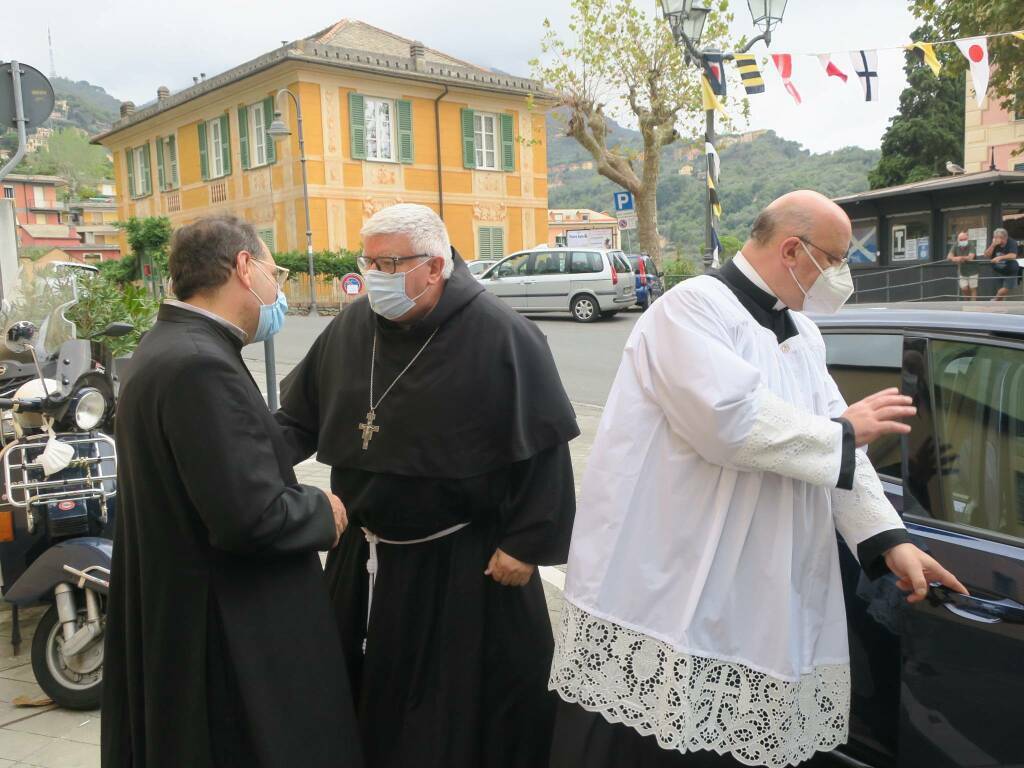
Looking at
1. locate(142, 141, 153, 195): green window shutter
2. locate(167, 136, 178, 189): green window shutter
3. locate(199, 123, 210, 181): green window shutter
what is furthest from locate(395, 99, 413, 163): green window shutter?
locate(142, 141, 153, 195): green window shutter

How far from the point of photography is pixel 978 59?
11.0 metres

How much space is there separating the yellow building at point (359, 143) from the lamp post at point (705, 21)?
19.3 meters

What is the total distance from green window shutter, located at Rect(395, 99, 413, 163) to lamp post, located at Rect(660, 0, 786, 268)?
20.5 m

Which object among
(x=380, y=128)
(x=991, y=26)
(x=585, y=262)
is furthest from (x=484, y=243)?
(x=991, y=26)

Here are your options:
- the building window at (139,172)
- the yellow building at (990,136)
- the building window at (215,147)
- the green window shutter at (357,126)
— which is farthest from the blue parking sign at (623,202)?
the building window at (139,172)

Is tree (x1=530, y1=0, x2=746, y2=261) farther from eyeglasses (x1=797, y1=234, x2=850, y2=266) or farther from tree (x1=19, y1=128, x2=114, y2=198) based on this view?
tree (x1=19, y1=128, x2=114, y2=198)

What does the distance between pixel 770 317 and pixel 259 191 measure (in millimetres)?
30795

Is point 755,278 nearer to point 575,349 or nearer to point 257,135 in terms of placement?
point 575,349

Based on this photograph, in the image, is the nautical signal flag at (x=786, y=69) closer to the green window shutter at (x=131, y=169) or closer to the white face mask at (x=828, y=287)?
the white face mask at (x=828, y=287)

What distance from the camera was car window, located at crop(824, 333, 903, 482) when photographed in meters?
2.70

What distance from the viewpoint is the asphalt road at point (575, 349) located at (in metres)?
12.8

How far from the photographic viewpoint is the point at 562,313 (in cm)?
2219

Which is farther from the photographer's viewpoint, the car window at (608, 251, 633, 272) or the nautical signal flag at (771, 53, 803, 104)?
the car window at (608, 251, 633, 272)

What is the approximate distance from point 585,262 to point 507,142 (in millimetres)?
13226
